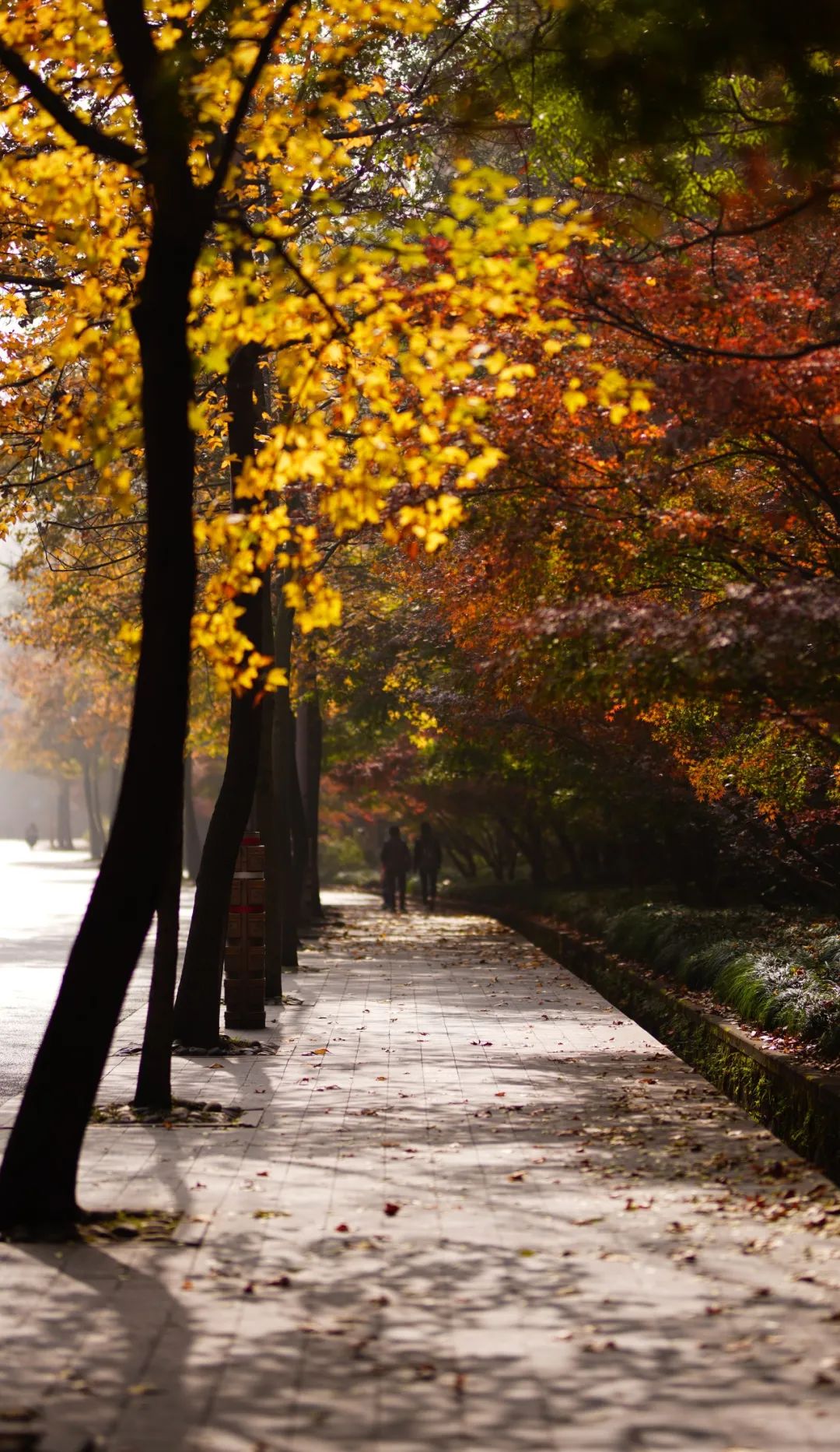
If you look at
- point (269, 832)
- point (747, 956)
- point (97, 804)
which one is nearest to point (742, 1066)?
point (747, 956)

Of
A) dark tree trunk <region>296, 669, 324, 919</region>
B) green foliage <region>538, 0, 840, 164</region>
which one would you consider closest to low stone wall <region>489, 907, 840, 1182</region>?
green foliage <region>538, 0, 840, 164</region>

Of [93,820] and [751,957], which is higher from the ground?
[93,820]

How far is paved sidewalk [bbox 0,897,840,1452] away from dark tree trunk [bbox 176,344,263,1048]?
179cm

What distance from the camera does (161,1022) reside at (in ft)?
35.4

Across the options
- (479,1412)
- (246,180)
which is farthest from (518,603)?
(479,1412)

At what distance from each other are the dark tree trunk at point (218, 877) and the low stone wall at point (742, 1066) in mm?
3959

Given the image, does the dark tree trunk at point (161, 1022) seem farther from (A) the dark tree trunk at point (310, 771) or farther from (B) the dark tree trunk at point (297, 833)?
(A) the dark tree trunk at point (310, 771)

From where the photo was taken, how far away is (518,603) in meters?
11.8

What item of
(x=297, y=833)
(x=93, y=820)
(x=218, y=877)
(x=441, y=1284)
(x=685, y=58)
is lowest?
(x=441, y=1284)

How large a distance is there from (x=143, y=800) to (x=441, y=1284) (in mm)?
2298

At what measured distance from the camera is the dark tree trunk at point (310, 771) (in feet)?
106

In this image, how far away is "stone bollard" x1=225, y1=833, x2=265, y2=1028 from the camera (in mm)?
15117

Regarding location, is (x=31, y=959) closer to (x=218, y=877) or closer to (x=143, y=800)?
(x=218, y=877)

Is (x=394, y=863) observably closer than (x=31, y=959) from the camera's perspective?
No
